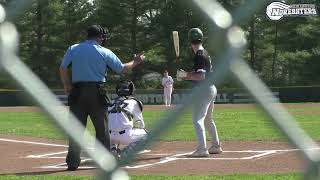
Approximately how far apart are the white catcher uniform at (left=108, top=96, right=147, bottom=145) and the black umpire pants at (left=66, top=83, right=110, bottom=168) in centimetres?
88

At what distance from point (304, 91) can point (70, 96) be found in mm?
26887

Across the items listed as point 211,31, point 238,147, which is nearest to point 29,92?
point 211,31

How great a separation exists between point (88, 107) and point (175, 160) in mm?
1688

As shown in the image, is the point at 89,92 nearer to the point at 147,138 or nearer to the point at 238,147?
the point at 238,147

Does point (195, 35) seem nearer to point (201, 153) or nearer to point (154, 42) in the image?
point (201, 153)

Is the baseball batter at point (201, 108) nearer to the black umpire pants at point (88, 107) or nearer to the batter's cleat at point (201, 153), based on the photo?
the batter's cleat at point (201, 153)

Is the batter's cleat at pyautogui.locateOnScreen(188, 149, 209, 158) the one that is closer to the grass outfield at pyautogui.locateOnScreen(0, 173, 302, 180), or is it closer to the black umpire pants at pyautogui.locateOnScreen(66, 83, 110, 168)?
the black umpire pants at pyautogui.locateOnScreen(66, 83, 110, 168)

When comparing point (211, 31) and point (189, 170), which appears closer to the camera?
point (211, 31)

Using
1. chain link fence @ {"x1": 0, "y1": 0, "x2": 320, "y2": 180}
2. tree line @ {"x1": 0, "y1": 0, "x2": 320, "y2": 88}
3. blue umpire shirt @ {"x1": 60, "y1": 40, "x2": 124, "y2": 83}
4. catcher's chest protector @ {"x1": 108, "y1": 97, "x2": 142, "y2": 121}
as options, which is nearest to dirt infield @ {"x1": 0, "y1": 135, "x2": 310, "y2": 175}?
catcher's chest protector @ {"x1": 108, "y1": 97, "x2": 142, "y2": 121}

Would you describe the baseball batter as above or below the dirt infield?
above

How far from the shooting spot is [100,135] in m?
6.73

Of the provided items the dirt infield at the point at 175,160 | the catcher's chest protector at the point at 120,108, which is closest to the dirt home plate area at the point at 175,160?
the dirt infield at the point at 175,160

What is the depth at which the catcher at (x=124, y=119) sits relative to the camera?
7785 millimetres

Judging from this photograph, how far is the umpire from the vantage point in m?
5.90
